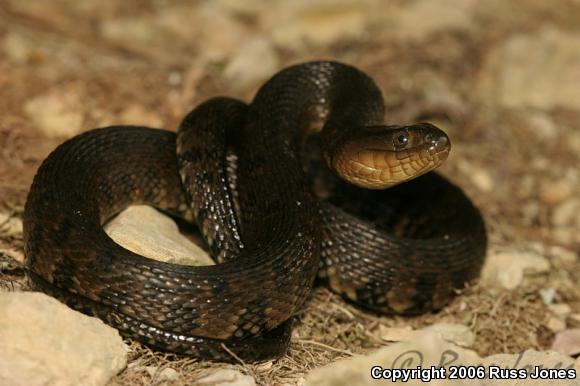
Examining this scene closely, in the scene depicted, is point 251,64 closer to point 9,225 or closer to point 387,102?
point 387,102

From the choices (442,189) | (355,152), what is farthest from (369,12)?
(355,152)

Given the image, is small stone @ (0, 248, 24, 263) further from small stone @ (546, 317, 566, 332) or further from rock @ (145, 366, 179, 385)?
small stone @ (546, 317, 566, 332)

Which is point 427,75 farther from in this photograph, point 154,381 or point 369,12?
point 154,381

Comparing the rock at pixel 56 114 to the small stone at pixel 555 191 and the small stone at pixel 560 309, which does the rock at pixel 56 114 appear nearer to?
the small stone at pixel 560 309

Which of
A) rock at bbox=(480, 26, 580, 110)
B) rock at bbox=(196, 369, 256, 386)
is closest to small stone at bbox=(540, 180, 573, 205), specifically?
rock at bbox=(480, 26, 580, 110)

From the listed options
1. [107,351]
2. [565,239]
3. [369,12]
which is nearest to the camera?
[107,351]

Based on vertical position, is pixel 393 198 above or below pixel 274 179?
below

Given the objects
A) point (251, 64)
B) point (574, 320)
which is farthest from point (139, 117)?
point (574, 320)
